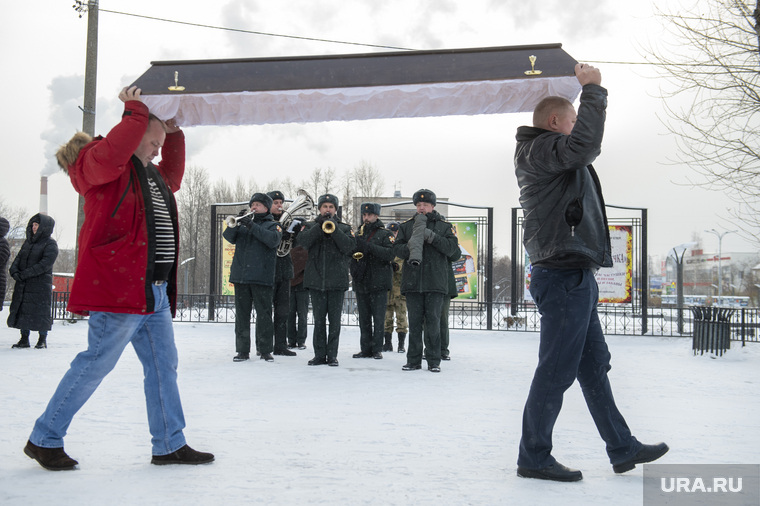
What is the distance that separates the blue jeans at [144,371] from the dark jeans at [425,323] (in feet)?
14.1

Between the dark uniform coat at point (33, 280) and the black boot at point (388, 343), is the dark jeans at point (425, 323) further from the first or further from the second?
the dark uniform coat at point (33, 280)

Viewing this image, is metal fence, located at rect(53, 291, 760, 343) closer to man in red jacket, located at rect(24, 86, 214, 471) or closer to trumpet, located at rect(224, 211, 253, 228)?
trumpet, located at rect(224, 211, 253, 228)

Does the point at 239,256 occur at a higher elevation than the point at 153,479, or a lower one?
higher

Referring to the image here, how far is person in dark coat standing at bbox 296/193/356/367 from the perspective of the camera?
304 inches

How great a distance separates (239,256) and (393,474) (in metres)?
5.17

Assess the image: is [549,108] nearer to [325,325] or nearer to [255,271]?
[325,325]

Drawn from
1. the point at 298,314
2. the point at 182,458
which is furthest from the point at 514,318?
the point at 182,458

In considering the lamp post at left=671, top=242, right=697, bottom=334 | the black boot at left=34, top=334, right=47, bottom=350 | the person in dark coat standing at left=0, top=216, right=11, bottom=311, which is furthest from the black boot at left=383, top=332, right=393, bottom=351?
the lamp post at left=671, top=242, right=697, bottom=334

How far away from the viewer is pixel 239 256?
788 cm

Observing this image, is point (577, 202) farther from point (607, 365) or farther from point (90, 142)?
point (90, 142)

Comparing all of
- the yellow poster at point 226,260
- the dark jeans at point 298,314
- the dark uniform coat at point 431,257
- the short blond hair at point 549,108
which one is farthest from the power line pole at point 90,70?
the short blond hair at point 549,108

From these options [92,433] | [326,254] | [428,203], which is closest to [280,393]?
[92,433]

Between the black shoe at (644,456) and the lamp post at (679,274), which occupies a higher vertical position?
the lamp post at (679,274)

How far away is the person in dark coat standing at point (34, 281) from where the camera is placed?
29.2 ft
